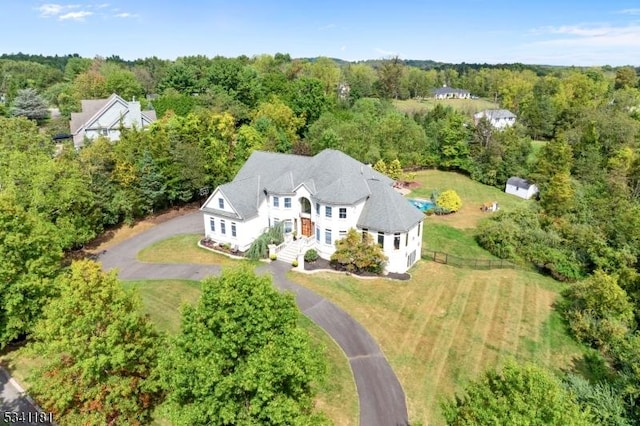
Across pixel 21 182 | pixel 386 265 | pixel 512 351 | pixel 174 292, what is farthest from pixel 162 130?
pixel 512 351

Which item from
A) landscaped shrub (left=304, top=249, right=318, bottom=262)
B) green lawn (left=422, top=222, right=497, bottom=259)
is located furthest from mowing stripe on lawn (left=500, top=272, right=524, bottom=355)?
landscaped shrub (left=304, top=249, right=318, bottom=262)

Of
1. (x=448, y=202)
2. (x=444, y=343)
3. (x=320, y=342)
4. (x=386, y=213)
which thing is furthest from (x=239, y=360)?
(x=448, y=202)

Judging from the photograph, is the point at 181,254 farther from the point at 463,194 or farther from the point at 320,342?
the point at 463,194

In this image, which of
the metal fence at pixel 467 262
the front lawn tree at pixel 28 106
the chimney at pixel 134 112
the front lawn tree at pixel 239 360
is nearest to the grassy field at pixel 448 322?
the metal fence at pixel 467 262

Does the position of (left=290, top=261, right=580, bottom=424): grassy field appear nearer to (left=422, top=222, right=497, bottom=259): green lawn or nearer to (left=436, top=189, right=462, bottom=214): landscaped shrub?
(left=422, top=222, right=497, bottom=259): green lawn

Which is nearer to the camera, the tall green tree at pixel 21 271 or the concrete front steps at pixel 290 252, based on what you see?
the tall green tree at pixel 21 271

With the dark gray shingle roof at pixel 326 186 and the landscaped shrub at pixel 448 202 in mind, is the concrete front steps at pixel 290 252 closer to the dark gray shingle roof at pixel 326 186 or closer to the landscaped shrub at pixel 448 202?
the dark gray shingle roof at pixel 326 186

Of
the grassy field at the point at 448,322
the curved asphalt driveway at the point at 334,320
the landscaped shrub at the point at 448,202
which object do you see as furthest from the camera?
the landscaped shrub at the point at 448,202
